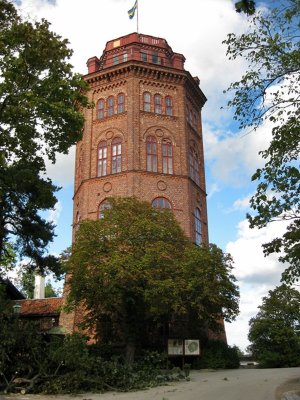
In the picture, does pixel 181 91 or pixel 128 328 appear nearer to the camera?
pixel 128 328

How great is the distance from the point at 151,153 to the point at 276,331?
14897 millimetres

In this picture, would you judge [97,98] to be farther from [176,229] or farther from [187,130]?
[176,229]

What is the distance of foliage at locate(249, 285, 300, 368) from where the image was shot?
3034 centimetres

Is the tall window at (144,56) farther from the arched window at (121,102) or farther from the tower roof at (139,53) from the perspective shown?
the arched window at (121,102)

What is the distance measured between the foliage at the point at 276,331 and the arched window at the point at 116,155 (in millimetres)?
13663

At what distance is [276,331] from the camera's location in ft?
100

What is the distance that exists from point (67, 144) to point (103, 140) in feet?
60.3

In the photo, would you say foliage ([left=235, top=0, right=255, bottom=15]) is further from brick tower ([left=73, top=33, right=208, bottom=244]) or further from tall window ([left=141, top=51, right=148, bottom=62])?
tall window ([left=141, top=51, right=148, bottom=62])

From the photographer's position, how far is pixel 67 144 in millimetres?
15273

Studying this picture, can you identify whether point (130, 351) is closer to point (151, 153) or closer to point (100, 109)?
point (151, 153)

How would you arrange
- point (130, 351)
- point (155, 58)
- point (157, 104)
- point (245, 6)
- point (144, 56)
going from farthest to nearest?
1. point (155, 58)
2. point (144, 56)
3. point (157, 104)
4. point (130, 351)
5. point (245, 6)

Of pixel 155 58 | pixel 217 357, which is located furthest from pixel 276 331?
pixel 155 58

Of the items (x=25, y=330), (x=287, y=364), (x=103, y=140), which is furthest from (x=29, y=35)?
(x=287, y=364)

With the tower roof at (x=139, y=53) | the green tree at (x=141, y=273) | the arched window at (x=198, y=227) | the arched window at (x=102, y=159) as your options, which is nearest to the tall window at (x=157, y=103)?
the tower roof at (x=139, y=53)
